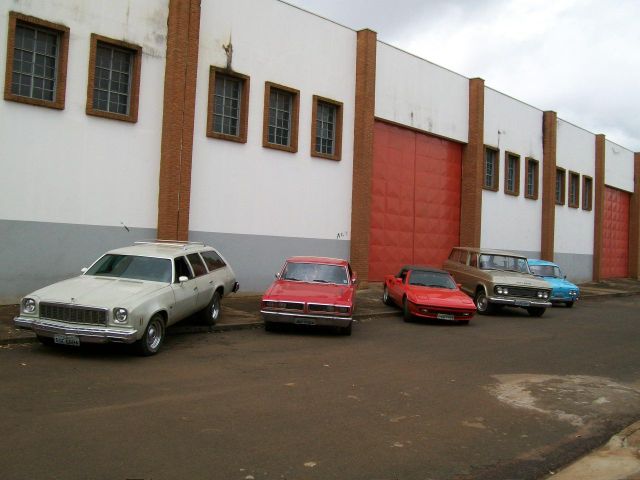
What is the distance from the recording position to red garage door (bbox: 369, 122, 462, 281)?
21.6m

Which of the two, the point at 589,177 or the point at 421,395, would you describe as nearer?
the point at 421,395

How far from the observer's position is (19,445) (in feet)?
15.7

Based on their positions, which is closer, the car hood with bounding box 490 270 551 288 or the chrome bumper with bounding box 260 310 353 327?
the chrome bumper with bounding box 260 310 353 327

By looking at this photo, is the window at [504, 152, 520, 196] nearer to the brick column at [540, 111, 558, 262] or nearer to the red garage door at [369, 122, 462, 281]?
the brick column at [540, 111, 558, 262]

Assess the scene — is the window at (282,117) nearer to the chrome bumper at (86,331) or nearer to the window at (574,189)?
the chrome bumper at (86,331)

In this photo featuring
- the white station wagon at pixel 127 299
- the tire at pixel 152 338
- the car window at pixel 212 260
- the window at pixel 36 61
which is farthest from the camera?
the window at pixel 36 61

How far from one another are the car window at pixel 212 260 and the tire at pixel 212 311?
0.56m

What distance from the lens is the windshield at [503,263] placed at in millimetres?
17328

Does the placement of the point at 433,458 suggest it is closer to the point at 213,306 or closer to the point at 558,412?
the point at 558,412

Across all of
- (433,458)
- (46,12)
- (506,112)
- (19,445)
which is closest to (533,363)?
(433,458)

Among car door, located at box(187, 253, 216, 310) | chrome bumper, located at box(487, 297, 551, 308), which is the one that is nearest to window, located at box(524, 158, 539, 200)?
chrome bumper, located at box(487, 297, 551, 308)

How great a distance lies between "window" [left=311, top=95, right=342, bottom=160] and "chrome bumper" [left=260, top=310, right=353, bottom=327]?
901cm

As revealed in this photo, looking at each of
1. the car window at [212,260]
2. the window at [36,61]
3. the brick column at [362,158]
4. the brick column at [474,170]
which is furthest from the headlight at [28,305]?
the brick column at [474,170]

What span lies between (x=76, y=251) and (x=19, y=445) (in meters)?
9.91
